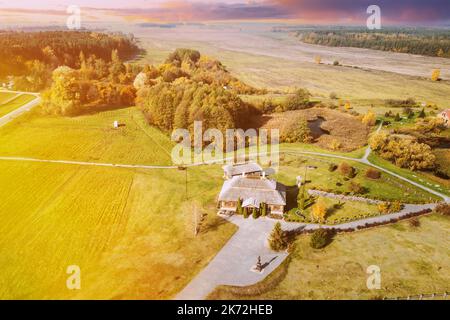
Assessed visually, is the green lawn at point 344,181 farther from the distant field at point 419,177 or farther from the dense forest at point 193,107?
the dense forest at point 193,107

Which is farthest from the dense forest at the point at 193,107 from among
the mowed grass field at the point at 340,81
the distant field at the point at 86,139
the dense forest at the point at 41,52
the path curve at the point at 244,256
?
the mowed grass field at the point at 340,81

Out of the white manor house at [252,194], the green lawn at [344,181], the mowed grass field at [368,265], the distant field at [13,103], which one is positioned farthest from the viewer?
the distant field at [13,103]

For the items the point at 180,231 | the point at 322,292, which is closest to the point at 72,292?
the point at 180,231

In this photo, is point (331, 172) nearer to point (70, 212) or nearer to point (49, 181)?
point (70, 212)

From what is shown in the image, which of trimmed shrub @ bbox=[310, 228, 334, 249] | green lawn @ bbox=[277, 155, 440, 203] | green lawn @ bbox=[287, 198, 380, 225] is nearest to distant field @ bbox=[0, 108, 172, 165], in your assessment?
green lawn @ bbox=[277, 155, 440, 203]

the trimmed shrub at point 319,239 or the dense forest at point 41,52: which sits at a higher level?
the dense forest at point 41,52
